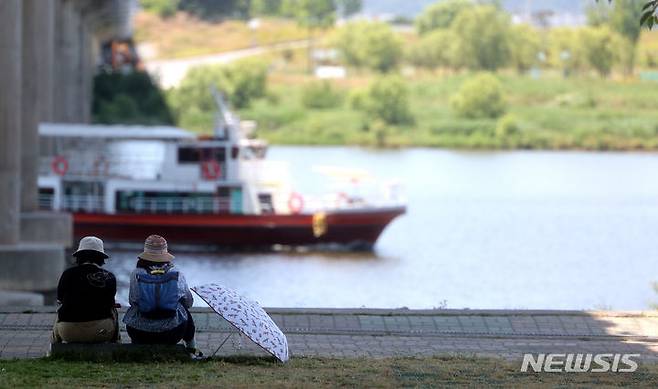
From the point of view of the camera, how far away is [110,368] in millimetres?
12453

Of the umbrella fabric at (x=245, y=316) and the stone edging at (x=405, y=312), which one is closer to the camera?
the umbrella fabric at (x=245, y=316)

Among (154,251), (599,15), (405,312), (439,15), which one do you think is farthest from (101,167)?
(439,15)

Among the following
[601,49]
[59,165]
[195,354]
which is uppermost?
[195,354]

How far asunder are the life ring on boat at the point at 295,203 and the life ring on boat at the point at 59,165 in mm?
6749

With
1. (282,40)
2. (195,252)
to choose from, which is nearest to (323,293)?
(195,252)

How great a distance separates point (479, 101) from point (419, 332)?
316ft

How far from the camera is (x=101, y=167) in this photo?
4700 cm

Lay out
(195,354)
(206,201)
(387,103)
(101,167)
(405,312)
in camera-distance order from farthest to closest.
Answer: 1. (387,103)
2. (101,167)
3. (206,201)
4. (405,312)
5. (195,354)

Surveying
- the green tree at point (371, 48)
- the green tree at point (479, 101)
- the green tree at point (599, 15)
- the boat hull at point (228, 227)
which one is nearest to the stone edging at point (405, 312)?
the boat hull at point (228, 227)

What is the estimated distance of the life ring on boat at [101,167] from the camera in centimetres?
4631

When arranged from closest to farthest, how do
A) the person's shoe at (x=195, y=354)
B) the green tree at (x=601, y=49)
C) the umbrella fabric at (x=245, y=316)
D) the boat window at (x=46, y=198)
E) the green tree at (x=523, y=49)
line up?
1. the umbrella fabric at (x=245, y=316)
2. the person's shoe at (x=195, y=354)
3. the boat window at (x=46, y=198)
4. the green tree at (x=601, y=49)
5. the green tree at (x=523, y=49)

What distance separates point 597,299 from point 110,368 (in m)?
23.1

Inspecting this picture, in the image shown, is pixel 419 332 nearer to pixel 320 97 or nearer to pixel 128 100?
pixel 128 100

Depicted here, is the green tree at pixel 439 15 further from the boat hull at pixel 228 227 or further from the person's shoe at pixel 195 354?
the person's shoe at pixel 195 354
